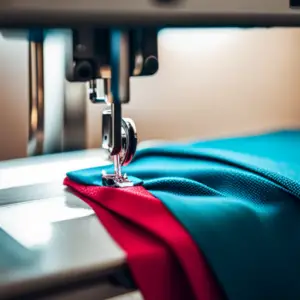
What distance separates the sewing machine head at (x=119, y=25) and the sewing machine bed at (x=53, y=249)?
0.33ft

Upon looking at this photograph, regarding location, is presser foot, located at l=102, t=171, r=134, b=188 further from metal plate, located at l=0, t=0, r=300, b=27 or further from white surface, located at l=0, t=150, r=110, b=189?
metal plate, located at l=0, t=0, r=300, b=27

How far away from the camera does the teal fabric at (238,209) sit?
2.11ft

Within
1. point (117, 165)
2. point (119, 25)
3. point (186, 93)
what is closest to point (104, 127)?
point (117, 165)

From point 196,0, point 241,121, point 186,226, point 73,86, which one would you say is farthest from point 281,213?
point 241,121

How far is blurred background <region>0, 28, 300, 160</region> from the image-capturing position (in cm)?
121

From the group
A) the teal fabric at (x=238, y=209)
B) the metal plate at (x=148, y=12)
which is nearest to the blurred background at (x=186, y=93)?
the teal fabric at (x=238, y=209)

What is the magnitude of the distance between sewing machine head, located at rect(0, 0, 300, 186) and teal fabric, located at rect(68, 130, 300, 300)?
89mm

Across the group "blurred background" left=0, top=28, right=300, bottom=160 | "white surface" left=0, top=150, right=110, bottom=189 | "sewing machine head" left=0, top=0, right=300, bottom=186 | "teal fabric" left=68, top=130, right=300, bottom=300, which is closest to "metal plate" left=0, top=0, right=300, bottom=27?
"sewing machine head" left=0, top=0, right=300, bottom=186

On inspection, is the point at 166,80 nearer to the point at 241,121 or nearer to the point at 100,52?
the point at 241,121

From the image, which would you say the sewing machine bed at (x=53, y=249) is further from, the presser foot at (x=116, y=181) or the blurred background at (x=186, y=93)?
the blurred background at (x=186, y=93)

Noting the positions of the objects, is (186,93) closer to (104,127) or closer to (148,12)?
(104,127)

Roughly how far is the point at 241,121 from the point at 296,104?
0.61 ft

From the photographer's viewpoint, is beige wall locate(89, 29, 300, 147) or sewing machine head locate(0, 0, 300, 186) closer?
sewing machine head locate(0, 0, 300, 186)

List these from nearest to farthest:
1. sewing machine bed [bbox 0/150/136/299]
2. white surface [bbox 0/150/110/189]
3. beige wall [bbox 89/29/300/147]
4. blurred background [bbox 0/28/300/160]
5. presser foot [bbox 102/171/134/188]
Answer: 1. sewing machine bed [bbox 0/150/136/299]
2. presser foot [bbox 102/171/134/188]
3. white surface [bbox 0/150/110/189]
4. blurred background [bbox 0/28/300/160]
5. beige wall [bbox 89/29/300/147]
